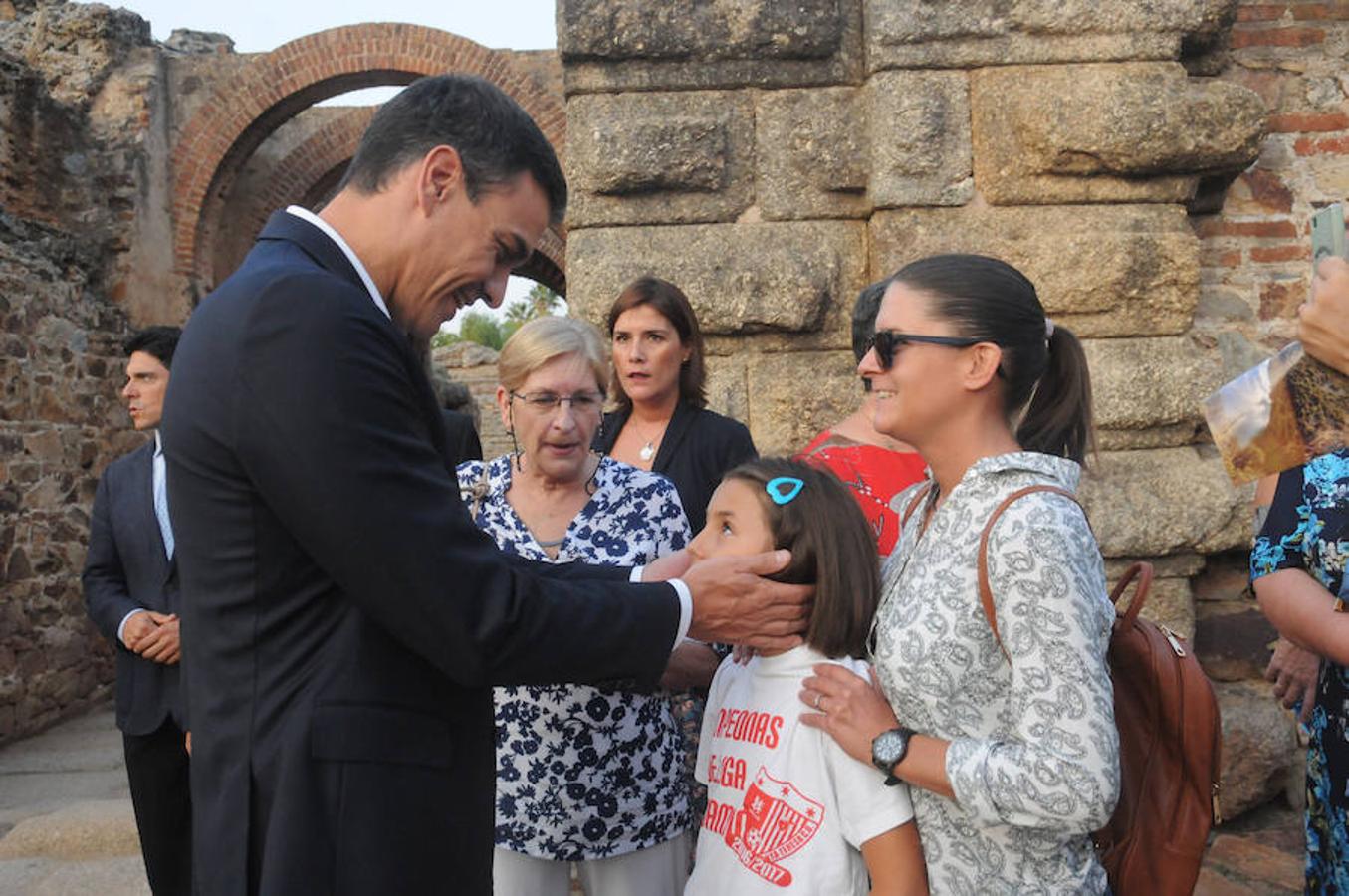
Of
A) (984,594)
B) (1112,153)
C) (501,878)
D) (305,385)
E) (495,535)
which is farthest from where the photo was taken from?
(1112,153)

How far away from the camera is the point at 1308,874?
2.42 metres

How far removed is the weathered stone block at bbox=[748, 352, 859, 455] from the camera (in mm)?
3770

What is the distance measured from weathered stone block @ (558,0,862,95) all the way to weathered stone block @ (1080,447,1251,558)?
1.61 metres

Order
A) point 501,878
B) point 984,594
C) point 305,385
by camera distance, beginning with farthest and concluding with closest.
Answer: point 501,878, point 984,594, point 305,385

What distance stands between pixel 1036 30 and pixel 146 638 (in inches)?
141

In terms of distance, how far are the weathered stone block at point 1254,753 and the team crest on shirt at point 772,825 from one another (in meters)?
2.32

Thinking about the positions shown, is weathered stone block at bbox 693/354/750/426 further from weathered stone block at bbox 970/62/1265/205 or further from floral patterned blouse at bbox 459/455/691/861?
floral patterned blouse at bbox 459/455/691/861

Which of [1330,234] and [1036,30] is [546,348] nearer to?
[1330,234]

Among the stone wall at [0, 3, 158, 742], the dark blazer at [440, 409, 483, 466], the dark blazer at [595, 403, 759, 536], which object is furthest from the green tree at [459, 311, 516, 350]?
the dark blazer at [595, 403, 759, 536]

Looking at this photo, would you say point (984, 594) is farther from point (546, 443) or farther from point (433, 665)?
point (546, 443)

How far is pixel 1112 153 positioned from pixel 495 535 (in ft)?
7.73

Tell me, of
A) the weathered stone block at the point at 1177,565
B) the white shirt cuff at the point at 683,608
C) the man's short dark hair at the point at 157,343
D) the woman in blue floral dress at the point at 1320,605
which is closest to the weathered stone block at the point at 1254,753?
the weathered stone block at the point at 1177,565

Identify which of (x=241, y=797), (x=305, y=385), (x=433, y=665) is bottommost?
(x=241, y=797)

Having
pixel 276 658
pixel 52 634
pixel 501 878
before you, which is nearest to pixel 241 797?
pixel 276 658
